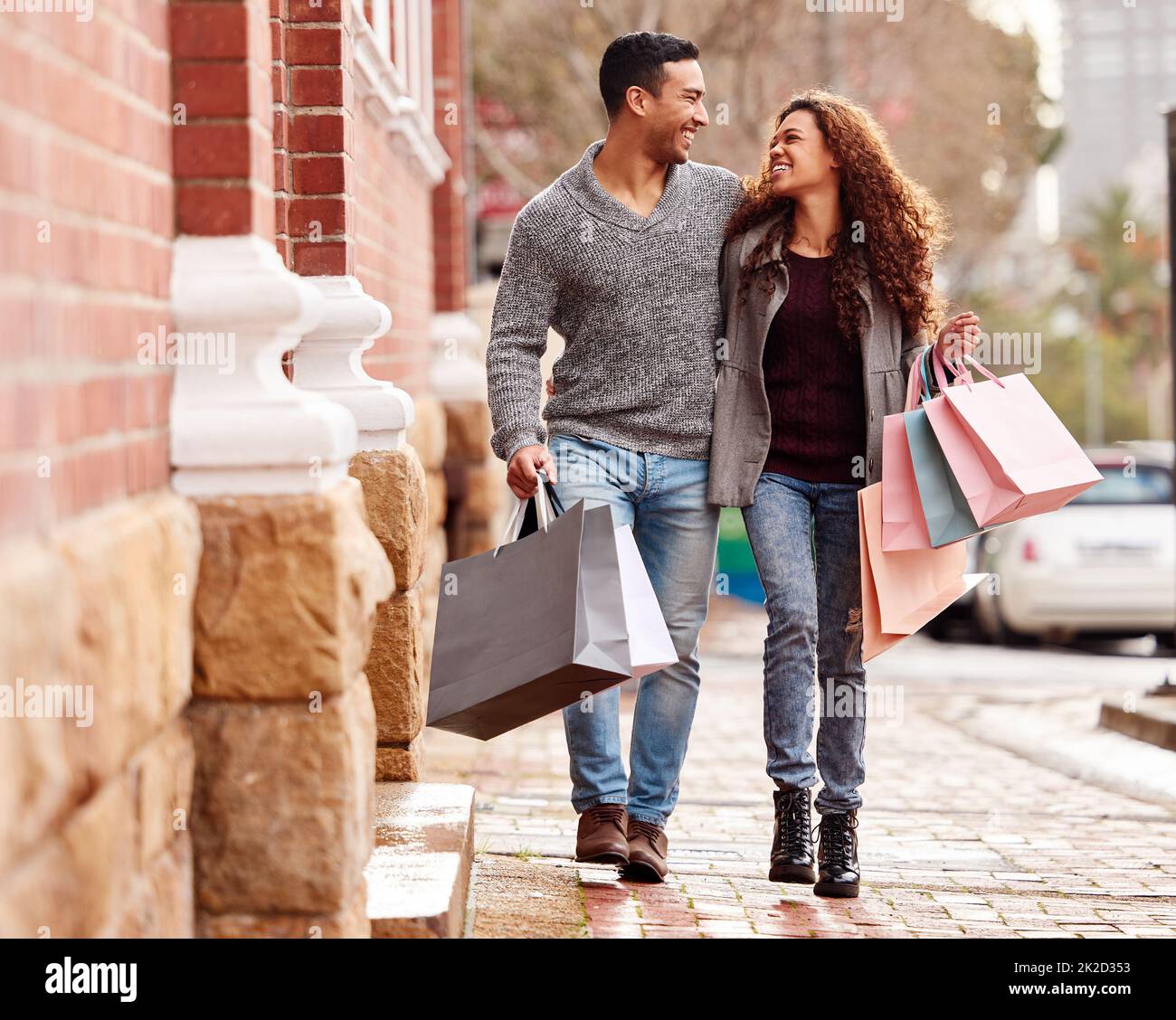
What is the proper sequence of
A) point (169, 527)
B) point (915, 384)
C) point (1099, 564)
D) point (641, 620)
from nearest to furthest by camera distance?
point (169, 527), point (641, 620), point (915, 384), point (1099, 564)

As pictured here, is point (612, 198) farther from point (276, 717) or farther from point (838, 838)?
point (276, 717)

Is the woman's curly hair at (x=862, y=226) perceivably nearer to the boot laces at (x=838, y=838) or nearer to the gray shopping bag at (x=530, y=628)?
the gray shopping bag at (x=530, y=628)

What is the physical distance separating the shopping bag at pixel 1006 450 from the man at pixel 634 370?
660 millimetres

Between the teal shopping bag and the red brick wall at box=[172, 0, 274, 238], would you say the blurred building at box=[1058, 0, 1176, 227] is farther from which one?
the red brick wall at box=[172, 0, 274, 238]

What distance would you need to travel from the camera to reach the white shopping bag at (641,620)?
144 inches

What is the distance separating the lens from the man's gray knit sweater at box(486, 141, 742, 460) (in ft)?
13.9

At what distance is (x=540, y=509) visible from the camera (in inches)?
151

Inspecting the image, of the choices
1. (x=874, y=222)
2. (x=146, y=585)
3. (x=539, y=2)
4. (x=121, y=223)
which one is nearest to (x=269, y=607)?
(x=146, y=585)

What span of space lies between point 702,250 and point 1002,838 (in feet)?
7.98

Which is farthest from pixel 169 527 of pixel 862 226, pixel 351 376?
pixel 862 226

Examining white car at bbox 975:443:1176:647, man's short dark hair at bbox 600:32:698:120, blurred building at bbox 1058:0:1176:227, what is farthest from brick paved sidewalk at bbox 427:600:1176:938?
blurred building at bbox 1058:0:1176:227

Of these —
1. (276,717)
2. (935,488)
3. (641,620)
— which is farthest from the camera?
(935,488)

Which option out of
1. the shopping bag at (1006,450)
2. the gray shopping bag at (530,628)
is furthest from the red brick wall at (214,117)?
the shopping bag at (1006,450)

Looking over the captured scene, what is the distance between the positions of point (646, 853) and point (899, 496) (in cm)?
112
